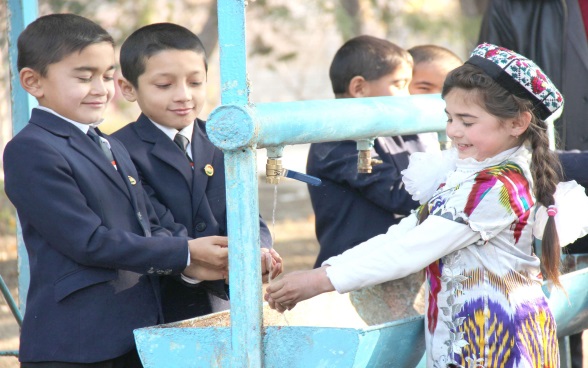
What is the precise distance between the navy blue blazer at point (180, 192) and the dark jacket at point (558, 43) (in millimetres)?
1644

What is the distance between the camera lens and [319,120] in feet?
8.04

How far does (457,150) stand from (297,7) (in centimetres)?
811

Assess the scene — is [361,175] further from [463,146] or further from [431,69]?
[431,69]

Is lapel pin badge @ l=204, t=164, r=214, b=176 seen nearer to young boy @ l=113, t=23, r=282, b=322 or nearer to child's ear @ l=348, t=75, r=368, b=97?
young boy @ l=113, t=23, r=282, b=322

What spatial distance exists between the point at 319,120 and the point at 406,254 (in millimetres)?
418

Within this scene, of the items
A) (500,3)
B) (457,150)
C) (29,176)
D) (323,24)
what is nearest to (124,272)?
(29,176)

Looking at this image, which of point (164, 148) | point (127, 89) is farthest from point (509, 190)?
point (127, 89)

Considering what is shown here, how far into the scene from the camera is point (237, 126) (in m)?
2.17

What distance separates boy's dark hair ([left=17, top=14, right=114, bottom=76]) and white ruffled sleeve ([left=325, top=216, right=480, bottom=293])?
0.94m

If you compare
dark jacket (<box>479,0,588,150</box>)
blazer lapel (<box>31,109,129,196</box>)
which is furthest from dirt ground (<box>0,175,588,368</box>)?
dark jacket (<box>479,0,588,150</box>)

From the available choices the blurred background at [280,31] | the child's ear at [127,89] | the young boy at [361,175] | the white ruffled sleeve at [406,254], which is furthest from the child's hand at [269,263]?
the blurred background at [280,31]

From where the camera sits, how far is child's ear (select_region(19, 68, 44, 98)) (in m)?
2.61

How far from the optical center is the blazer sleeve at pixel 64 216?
2.40 metres

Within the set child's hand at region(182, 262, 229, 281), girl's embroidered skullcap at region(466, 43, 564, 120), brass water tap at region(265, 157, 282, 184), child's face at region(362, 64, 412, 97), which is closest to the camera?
brass water tap at region(265, 157, 282, 184)
